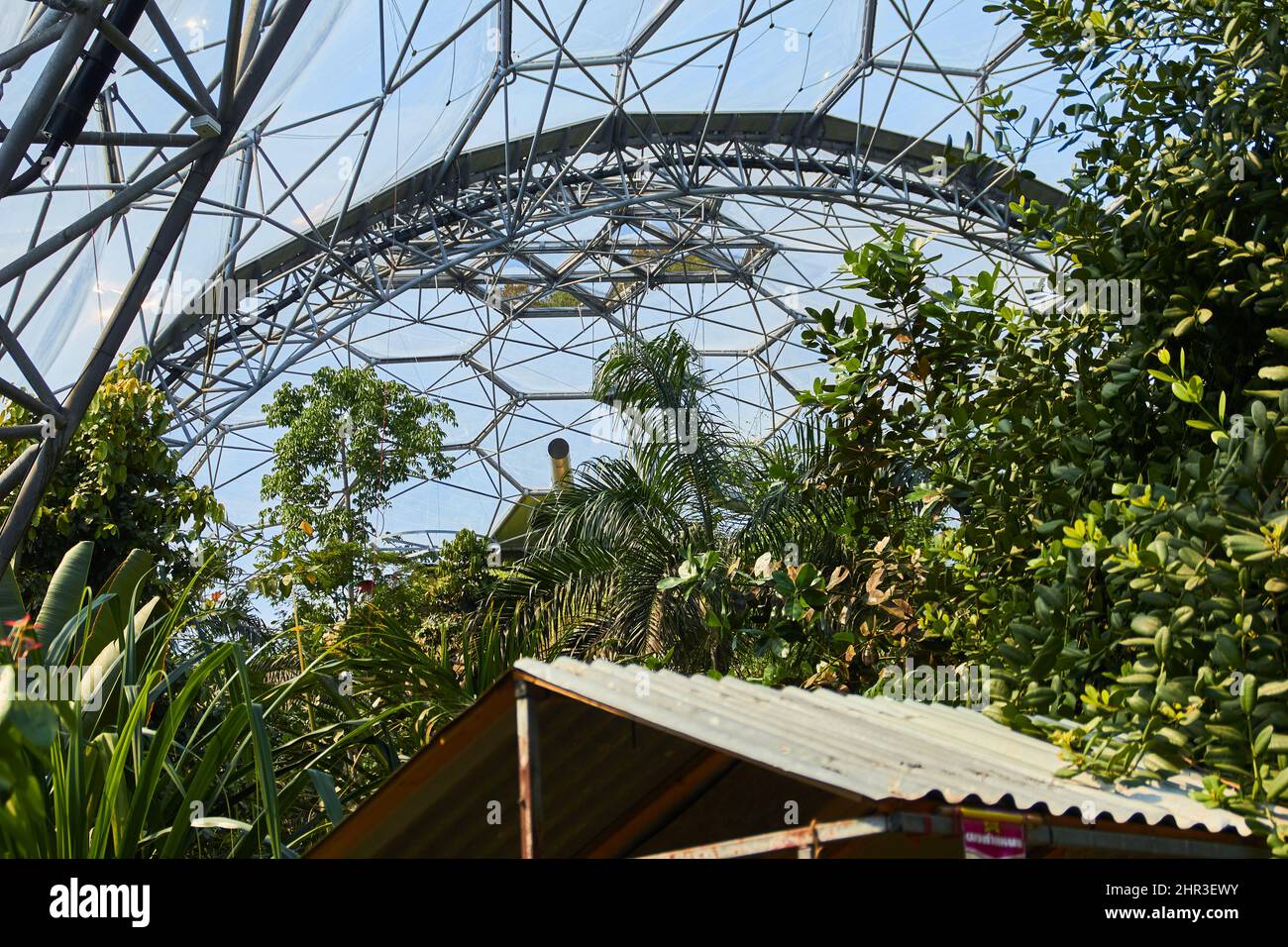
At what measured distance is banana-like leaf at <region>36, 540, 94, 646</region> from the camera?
633 cm

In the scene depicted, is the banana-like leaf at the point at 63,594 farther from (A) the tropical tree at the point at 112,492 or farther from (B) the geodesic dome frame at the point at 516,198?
(B) the geodesic dome frame at the point at 516,198

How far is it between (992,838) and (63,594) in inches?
200

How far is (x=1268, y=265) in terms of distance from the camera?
473cm

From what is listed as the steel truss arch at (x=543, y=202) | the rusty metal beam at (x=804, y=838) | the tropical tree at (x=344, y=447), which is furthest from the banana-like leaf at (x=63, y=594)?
the steel truss arch at (x=543, y=202)

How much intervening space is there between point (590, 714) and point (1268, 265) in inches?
118

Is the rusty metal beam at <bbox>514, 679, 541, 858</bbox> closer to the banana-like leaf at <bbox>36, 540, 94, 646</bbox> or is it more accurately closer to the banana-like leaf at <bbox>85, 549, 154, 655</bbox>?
the banana-like leaf at <bbox>85, 549, 154, 655</bbox>

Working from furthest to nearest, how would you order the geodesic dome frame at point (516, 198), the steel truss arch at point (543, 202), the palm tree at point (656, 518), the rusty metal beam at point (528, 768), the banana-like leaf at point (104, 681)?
the steel truss arch at point (543, 202) → the geodesic dome frame at point (516, 198) → the palm tree at point (656, 518) → the banana-like leaf at point (104, 681) → the rusty metal beam at point (528, 768)

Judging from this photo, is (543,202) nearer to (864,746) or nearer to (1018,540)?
(1018,540)

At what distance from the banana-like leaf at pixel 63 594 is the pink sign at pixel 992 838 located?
191 inches

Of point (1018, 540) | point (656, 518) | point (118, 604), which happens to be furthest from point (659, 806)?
point (656, 518)

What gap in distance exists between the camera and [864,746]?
371cm

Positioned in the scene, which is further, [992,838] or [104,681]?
[104,681]

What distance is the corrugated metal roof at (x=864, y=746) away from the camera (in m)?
3.09
